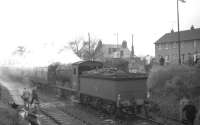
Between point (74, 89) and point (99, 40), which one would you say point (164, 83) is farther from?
point (99, 40)

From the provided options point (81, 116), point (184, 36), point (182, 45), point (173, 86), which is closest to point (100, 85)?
point (81, 116)

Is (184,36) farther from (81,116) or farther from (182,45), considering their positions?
(81,116)

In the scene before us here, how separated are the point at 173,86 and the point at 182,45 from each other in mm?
24922

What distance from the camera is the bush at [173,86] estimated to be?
1674cm

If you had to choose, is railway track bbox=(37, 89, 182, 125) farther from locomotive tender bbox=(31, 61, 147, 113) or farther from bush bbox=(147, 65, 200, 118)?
bush bbox=(147, 65, 200, 118)

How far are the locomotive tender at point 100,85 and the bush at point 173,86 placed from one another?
3.33 metres

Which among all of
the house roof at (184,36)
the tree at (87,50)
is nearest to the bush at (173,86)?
the house roof at (184,36)

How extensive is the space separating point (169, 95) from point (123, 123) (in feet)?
23.2

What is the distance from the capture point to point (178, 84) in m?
18.7

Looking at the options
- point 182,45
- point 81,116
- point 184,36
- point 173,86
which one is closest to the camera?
point 81,116

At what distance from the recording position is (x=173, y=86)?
18734 mm

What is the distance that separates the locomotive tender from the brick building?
2273 centimetres

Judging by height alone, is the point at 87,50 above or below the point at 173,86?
above

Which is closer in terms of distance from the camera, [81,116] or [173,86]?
[81,116]
